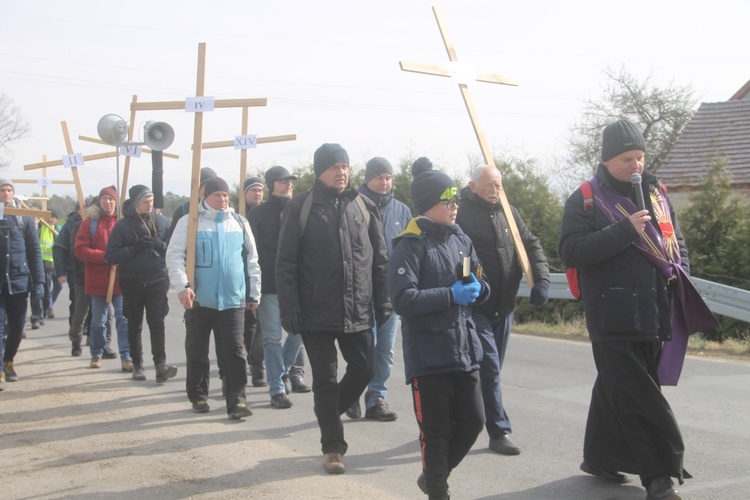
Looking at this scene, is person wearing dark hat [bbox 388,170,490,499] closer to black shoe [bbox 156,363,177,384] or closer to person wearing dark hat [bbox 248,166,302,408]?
person wearing dark hat [bbox 248,166,302,408]

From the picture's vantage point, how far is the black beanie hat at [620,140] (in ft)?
16.1

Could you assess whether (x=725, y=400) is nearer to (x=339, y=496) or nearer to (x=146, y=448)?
(x=339, y=496)

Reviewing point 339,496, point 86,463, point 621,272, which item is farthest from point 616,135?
point 86,463

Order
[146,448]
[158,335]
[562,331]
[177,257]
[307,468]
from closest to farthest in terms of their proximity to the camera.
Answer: [307,468] → [146,448] → [177,257] → [158,335] → [562,331]

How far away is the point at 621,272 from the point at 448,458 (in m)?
1.40

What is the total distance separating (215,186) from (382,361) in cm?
202

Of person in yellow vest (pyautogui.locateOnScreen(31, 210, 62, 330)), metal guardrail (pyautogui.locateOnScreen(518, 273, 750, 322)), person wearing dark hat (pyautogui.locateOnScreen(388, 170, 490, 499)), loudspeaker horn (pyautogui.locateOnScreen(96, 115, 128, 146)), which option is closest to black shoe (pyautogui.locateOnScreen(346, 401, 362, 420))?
person wearing dark hat (pyautogui.locateOnScreen(388, 170, 490, 499))

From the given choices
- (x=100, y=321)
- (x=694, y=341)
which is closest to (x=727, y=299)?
(x=694, y=341)

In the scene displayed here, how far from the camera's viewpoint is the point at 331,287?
577 cm

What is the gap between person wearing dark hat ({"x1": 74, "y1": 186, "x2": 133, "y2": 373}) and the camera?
33.1 feet

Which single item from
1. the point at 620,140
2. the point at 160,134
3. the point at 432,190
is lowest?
the point at 432,190

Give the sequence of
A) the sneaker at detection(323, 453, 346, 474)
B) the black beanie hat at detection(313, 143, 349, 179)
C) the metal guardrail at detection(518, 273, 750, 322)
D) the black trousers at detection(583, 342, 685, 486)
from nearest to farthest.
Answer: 1. the black trousers at detection(583, 342, 685, 486)
2. the sneaker at detection(323, 453, 346, 474)
3. the black beanie hat at detection(313, 143, 349, 179)
4. the metal guardrail at detection(518, 273, 750, 322)

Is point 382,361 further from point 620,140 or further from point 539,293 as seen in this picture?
point 620,140

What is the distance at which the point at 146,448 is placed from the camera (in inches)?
247
